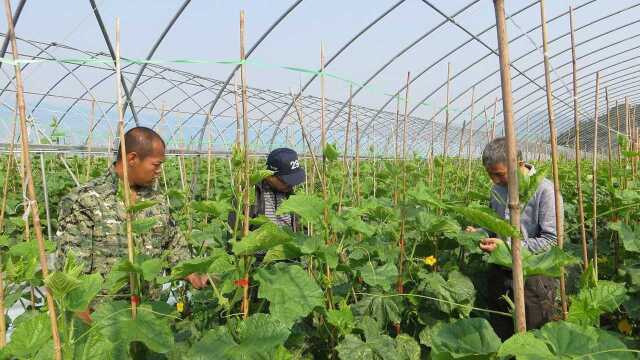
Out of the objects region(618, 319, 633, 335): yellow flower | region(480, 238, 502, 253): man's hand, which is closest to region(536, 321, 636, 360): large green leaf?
region(480, 238, 502, 253): man's hand

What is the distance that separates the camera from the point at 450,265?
2.90m

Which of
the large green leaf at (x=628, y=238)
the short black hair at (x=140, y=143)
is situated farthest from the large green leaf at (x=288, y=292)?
the large green leaf at (x=628, y=238)

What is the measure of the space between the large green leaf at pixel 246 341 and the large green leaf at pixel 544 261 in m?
0.76

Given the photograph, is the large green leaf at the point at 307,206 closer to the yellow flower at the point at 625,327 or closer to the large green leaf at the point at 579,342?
the large green leaf at the point at 579,342

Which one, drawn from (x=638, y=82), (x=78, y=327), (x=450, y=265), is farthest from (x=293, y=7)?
(x=638, y=82)

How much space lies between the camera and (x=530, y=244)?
266 centimetres

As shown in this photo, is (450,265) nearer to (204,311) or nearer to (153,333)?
(204,311)

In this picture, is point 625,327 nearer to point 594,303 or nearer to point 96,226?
point 594,303

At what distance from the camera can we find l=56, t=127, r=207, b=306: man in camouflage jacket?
2.38 metres

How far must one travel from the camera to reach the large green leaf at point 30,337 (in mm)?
1384

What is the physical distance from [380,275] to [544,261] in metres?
0.84

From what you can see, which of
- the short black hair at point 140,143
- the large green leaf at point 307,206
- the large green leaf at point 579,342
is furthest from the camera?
the short black hair at point 140,143

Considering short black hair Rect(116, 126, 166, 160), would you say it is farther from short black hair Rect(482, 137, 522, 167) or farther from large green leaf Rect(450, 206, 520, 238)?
short black hair Rect(482, 137, 522, 167)

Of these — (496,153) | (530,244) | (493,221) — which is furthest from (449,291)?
(493,221)
